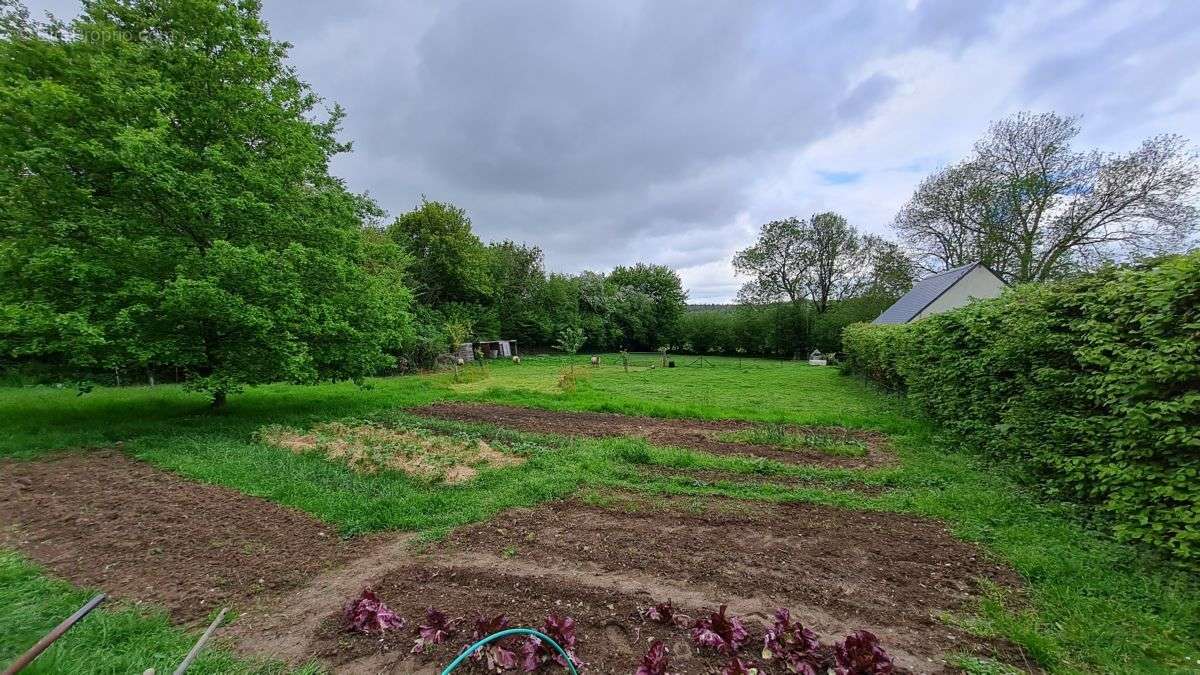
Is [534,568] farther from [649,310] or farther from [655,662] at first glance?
[649,310]

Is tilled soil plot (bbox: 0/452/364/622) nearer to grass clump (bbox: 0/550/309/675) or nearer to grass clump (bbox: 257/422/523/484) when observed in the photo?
grass clump (bbox: 0/550/309/675)

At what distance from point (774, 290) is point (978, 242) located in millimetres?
17205

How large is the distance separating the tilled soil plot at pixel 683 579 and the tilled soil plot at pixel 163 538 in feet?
2.90

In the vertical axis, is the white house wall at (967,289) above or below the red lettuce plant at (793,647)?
above

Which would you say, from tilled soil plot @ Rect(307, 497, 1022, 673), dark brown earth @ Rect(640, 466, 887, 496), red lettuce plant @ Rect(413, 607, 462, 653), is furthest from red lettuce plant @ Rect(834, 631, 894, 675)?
dark brown earth @ Rect(640, 466, 887, 496)

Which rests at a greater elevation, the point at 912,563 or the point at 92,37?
the point at 92,37

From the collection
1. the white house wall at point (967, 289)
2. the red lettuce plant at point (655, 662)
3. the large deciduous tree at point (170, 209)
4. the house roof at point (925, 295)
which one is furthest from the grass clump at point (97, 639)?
the white house wall at point (967, 289)

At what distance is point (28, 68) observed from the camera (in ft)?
24.1

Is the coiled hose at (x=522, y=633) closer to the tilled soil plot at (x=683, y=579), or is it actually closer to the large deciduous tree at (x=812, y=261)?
the tilled soil plot at (x=683, y=579)

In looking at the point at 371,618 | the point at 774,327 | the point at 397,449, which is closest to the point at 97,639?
the point at 371,618

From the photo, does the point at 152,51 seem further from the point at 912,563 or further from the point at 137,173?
the point at 912,563

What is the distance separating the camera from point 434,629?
2438 mm

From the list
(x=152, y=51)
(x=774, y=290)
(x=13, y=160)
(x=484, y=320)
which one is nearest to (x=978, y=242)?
(x=774, y=290)

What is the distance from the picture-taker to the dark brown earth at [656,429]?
670cm
